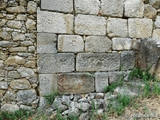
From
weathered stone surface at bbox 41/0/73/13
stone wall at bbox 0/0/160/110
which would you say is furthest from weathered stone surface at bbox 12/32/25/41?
weathered stone surface at bbox 41/0/73/13

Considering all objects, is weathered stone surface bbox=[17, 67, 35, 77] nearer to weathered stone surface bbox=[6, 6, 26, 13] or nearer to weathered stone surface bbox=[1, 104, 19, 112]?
weathered stone surface bbox=[1, 104, 19, 112]

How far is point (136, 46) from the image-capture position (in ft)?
11.3

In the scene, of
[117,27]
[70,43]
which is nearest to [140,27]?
[117,27]

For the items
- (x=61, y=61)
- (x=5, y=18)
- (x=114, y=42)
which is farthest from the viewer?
(x=114, y=42)

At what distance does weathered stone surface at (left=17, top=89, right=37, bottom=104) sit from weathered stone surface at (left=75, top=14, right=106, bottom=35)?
126 centimetres

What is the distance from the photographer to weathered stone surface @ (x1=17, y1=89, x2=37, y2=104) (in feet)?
9.46

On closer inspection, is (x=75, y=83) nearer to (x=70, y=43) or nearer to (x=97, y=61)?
(x=97, y=61)

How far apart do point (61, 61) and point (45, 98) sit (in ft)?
2.15

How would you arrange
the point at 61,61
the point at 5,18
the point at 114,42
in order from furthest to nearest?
1. the point at 114,42
2. the point at 61,61
3. the point at 5,18

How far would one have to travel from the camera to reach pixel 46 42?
116 inches

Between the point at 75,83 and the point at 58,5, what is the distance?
133 cm

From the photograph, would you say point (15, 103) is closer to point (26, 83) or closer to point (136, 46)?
point (26, 83)

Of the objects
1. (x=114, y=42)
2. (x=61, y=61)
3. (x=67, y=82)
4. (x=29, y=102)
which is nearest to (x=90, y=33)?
(x=114, y=42)

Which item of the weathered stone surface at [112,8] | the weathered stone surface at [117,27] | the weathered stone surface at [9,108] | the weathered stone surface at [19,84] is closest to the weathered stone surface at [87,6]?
the weathered stone surface at [112,8]
